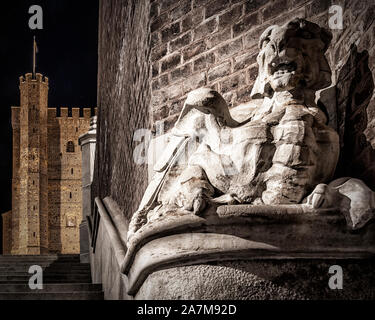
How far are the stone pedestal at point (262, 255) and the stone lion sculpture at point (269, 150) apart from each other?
11cm

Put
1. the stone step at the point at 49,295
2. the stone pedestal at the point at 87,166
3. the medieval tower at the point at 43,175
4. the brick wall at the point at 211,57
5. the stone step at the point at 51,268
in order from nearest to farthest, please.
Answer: the brick wall at the point at 211,57 → the stone step at the point at 49,295 → the stone step at the point at 51,268 → the stone pedestal at the point at 87,166 → the medieval tower at the point at 43,175

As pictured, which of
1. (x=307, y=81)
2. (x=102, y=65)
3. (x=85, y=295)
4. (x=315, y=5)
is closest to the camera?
(x=307, y=81)

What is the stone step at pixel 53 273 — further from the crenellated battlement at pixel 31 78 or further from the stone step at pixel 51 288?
the crenellated battlement at pixel 31 78

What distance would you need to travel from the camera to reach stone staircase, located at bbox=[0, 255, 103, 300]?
6980mm

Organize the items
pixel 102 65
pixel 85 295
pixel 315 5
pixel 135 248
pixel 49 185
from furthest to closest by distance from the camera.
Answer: pixel 49 185 < pixel 102 65 < pixel 85 295 < pixel 315 5 < pixel 135 248

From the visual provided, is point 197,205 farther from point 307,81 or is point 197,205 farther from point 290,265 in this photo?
point 307,81

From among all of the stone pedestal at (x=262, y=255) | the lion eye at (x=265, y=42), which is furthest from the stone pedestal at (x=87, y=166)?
the stone pedestal at (x=262, y=255)

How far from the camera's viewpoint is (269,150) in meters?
4.29

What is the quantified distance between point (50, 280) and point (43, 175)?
42.6 m

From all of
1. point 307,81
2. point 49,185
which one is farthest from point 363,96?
point 49,185

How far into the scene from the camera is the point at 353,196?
4.11 m

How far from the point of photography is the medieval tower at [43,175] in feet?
162

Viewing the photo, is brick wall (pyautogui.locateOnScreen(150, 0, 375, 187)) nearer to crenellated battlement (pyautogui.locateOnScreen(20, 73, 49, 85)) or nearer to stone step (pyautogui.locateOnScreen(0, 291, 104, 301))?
stone step (pyautogui.locateOnScreen(0, 291, 104, 301))

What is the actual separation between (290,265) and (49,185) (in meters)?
49.6
